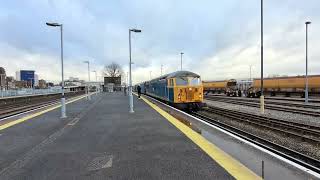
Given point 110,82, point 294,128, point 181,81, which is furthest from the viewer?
point 110,82

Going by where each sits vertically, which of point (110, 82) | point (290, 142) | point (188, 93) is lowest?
point (290, 142)

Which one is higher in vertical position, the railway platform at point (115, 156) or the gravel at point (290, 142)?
the railway platform at point (115, 156)

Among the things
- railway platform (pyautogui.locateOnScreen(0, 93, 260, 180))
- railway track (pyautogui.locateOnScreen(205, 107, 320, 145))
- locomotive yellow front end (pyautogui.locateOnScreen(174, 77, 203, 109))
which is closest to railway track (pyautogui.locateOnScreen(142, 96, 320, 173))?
railway track (pyautogui.locateOnScreen(205, 107, 320, 145))

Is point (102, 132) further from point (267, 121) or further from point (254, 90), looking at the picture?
point (254, 90)

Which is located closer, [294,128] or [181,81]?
[294,128]

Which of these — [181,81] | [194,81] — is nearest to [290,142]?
[181,81]

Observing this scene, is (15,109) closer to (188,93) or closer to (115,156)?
(188,93)

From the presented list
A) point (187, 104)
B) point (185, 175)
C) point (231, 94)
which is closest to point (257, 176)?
point (185, 175)

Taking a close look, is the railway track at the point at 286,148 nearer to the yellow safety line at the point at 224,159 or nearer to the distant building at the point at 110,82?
the yellow safety line at the point at 224,159

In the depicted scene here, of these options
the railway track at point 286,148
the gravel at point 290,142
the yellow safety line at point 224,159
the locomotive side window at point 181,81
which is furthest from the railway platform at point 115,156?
the locomotive side window at point 181,81

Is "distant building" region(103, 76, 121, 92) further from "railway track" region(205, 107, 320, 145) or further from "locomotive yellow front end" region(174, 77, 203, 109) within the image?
"railway track" region(205, 107, 320, 145)

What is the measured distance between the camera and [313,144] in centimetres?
1178

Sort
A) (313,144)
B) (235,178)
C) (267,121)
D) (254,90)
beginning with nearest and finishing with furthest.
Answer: (235,178) → (313,144) → (267,121) → (254,90)

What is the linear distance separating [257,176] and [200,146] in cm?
291
